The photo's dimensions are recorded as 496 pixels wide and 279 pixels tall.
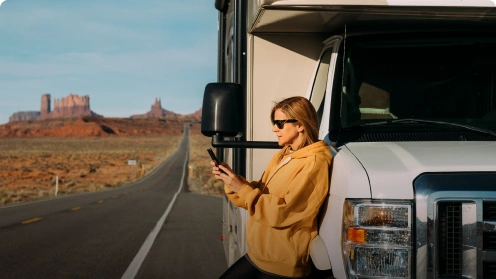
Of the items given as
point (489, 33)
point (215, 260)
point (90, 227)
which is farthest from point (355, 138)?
point (90, 227)

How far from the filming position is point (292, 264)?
10.2 feet

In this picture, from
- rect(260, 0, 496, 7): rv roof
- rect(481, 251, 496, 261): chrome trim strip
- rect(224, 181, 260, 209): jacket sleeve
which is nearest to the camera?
rect(481, 251, 496, 261): chrome trim strip

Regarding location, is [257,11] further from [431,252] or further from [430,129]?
[431,252]

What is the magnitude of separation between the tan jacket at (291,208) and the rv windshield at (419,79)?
836mm

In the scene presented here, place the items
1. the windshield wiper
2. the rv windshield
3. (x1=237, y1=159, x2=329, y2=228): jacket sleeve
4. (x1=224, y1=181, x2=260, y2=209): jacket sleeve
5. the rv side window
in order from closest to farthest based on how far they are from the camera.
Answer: (x1=237, y1=159, x2=329, y2=228): jacket sleeve < (x1=224, y1=181, x2=260, y2=209): jacket sleeve < the windshield wiper < the rv windshield < the rv side window

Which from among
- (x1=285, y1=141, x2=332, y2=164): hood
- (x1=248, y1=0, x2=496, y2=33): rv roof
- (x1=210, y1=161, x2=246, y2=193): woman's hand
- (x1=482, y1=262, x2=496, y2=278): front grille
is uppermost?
(x1=248, y1=0, x2=496, y2=33): rv roof

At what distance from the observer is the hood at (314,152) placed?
10.3 ft

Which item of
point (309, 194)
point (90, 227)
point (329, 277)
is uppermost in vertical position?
point (309, 194)

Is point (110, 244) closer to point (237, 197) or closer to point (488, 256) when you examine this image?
point (237, 197)

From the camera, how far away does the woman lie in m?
3.04

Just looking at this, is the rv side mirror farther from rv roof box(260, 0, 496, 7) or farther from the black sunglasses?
rv roof box(260, 0, 496, 7)

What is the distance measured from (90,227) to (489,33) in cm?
1207

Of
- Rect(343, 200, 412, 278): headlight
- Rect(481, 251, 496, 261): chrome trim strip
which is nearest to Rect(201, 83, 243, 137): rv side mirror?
Rect(343, 200, 412, 278): headlight

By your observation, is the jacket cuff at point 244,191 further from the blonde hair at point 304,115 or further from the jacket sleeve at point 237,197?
the blonde hair at point 304,115
